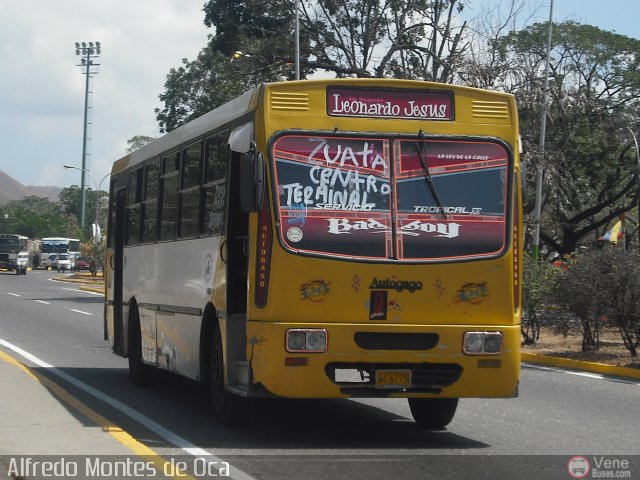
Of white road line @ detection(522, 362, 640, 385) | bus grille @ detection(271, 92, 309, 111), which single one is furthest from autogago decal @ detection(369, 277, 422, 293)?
white road line @ detection(522, 362, 640, 385)

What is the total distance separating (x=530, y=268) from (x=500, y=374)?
1288cm

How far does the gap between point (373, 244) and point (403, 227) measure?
303mm

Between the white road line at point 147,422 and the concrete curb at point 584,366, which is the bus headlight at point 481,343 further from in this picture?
the concrete curb at point 584,366

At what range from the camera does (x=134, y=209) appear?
1564cm

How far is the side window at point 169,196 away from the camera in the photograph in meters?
13.2

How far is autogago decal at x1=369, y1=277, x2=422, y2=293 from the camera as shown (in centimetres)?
999

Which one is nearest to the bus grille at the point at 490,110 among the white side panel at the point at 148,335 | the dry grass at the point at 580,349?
the white side panel at the point at 148,335

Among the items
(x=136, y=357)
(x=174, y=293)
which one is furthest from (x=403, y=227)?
(x=136, y=357)

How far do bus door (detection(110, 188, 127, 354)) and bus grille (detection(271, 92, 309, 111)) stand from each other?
6.53 metres

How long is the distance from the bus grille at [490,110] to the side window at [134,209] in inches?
237

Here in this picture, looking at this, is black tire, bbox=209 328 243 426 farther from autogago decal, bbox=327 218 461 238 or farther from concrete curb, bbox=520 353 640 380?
concrete curb, bbox=520 353 640 380

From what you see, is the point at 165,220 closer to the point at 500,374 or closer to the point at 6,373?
the point at 6,373

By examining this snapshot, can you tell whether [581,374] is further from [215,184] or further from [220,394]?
[215,184]

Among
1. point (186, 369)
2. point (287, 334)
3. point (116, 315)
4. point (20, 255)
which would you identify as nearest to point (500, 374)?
point (287, 334)
